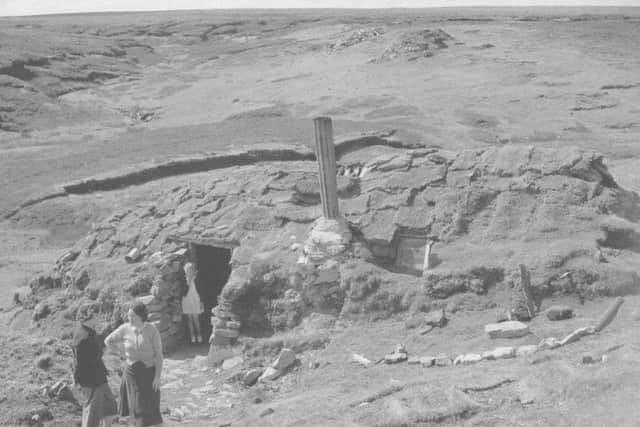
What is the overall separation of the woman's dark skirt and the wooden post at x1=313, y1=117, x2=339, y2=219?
5.14 meters

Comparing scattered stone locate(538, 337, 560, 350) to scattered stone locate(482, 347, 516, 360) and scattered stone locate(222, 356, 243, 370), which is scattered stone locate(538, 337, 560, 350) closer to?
scattered stone locate(482, 347, 516, 360)

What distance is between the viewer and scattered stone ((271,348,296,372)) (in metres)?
11.8

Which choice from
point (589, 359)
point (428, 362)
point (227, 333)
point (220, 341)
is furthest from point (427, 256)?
point (589, 359)

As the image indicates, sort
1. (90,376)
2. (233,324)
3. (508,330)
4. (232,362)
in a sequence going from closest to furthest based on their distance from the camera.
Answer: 1. (90,376)
2. (508,330)
3. (232,362)
4. (233,324)

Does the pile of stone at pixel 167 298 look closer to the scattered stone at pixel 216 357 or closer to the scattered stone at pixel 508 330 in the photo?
the scattered stone at pixel 216 357

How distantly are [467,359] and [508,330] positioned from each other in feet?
2.92

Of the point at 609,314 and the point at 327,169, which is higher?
→ the point at 327,169

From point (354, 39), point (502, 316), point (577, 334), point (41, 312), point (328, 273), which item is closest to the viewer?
point (577, 334)

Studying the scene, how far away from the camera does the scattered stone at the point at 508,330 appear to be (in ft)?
35.3

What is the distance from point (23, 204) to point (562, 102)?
22.0 metres

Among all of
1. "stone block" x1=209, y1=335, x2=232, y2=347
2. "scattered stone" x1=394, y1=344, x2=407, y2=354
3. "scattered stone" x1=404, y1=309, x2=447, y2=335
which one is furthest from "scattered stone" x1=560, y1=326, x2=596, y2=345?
Answer: "stone block" x1=209, y1=335, x2=232, y2=347

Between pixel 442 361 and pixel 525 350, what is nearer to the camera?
pixel 525 350

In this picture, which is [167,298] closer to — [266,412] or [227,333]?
[227,333]

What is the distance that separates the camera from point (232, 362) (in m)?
12.8
